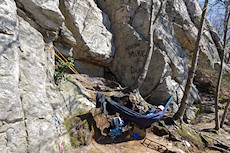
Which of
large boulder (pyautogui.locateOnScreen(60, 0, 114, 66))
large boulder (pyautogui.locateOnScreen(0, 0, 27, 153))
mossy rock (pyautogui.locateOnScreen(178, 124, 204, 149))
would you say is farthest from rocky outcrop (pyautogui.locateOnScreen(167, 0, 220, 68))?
large boulder (pyautogui.locateOnScreen(0, 0, 27, 153))

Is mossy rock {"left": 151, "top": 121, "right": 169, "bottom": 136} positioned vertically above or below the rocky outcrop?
below

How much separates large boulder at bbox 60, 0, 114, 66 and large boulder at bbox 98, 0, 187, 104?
2.56 ft

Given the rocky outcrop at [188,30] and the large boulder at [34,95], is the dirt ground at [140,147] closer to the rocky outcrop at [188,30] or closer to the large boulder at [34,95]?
the large boulder at [34,95]

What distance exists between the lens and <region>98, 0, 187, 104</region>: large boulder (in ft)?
23.3

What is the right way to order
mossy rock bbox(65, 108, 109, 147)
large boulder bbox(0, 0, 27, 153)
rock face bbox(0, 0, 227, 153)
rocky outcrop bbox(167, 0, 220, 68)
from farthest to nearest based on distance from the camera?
rocky outcrop bbox(167, 0, 220, 68) < mossy rock bbox(65, 108, 109, 147) < rock face bbox(0, 0, 227, 153) < large boulder bbox(0, 0, 27, 153)

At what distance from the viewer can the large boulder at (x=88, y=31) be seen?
6.83 m

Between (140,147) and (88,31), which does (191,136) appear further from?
(88,31)

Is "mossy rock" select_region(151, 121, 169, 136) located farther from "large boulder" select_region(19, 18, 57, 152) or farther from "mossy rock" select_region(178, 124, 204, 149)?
"large boulder" select_region(19, 18, 57, 152)

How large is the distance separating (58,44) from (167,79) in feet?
18.3

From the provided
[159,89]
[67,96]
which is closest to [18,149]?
[67,96]

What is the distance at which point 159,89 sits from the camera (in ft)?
23.1

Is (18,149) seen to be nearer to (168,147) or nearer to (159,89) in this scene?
(168,147)

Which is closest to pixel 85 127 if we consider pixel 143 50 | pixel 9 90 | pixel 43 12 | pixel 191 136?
pixel 9 90

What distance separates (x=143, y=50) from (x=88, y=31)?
3232 mm
